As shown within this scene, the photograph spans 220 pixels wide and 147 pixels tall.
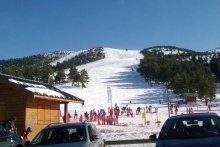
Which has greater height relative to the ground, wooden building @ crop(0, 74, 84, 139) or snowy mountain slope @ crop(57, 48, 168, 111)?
snowy mountain slope @ crop(57, 48, 168, 111)

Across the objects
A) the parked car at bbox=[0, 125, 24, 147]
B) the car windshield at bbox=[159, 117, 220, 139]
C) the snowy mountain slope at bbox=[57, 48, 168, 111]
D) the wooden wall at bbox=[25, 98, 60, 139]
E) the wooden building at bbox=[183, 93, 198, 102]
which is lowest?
the parked car at bbox=[0, 125, 24, 147]

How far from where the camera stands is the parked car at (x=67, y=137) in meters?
9.91

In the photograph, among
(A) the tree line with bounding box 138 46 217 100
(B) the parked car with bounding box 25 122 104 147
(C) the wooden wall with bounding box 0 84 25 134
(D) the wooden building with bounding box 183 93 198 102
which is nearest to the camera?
(B) the parked car with bounding box 25 122 104 147

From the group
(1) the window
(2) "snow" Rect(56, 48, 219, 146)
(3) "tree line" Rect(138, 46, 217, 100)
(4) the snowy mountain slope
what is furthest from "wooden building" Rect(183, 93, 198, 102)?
(1) the window

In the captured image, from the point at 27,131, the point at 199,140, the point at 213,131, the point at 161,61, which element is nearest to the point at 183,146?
the point at 199,140

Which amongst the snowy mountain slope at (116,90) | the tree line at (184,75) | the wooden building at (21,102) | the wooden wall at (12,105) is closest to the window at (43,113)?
the wooden building at (21,102)

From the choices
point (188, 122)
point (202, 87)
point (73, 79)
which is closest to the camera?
point (188, 122)

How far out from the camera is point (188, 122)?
9.27 meters

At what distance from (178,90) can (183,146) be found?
292 ft

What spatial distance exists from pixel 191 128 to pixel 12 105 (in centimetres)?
1437

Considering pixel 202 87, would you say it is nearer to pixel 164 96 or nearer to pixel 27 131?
pixel 164 96

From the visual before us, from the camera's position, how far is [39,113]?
23.1 meters

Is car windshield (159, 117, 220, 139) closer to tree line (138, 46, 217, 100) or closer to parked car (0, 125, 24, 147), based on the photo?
parked car (0, 125, 24, 147)

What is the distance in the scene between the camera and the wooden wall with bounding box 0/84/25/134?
70.8 ft
